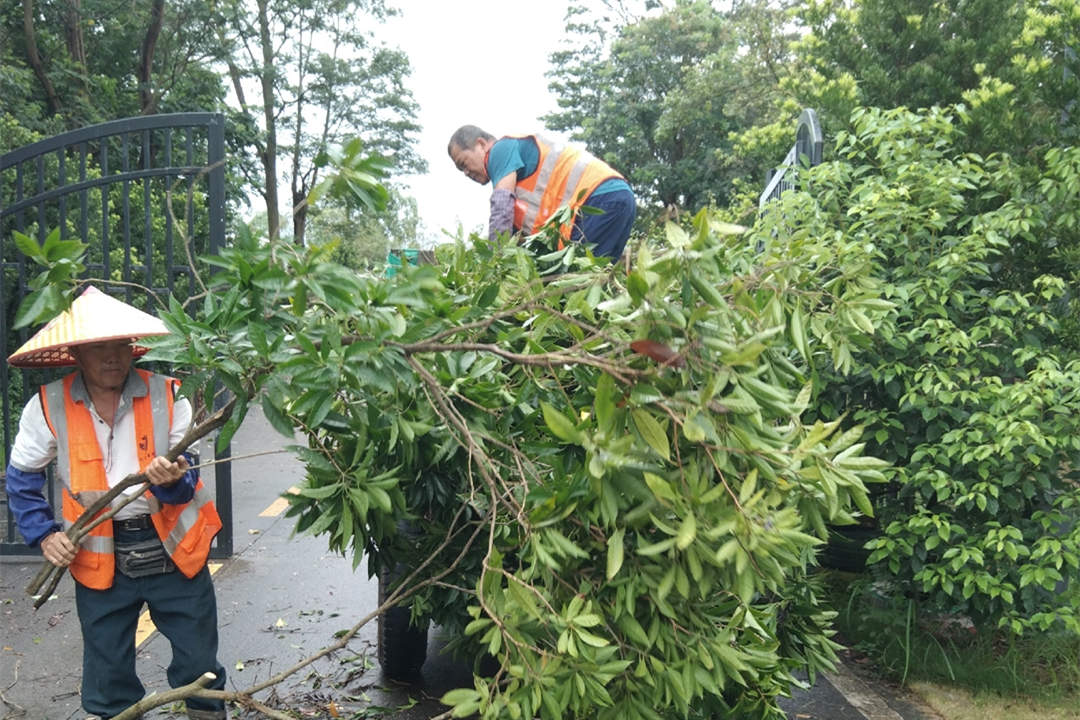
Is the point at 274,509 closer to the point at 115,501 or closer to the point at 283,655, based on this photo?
the point at 283,655

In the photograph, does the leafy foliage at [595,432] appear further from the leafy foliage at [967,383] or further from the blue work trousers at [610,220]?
the blue work trousers at [610,220]

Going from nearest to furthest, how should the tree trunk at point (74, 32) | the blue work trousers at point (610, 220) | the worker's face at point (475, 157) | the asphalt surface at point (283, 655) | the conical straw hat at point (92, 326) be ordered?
the conical straw hat at point (92, 326)
the asphalt surface at point (283, 655)
the blue work trousers at point (610, 220)
the worker's face at point (475, 157)
the tree trunk at point (74, 32)

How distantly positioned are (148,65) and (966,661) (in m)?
21.1

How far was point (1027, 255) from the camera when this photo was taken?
499 centimetres

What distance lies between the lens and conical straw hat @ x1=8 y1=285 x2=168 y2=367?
12.3ft

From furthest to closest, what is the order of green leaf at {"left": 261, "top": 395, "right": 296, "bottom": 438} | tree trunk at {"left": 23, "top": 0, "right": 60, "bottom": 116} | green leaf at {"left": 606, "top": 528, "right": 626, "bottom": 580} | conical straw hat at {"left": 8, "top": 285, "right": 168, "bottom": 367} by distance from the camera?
tree trunk at {"left": 23, "top": 0, "right": 60, "bottom": 116}
conical straw hat at {"left": 8, "top": 285, "right": 168, "bottom": 367}
green leaf at {"left": 261, "top": 395, "right": 296, "bottom": 438}
green leaf at {"left": 606, "top": 528, "right": 626, "bottom": 580}

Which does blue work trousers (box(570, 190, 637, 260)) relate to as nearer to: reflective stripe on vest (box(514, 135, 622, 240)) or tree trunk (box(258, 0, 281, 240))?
reflective stripe on vest (box(514, 135, 622, 240))

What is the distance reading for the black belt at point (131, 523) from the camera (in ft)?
13.0

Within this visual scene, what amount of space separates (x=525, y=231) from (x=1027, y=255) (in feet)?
8.74

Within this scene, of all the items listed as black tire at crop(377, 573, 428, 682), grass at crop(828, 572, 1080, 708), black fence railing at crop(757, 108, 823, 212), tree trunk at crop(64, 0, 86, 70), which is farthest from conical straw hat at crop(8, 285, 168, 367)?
tree trunk at crop(64, 0, 86, 70)

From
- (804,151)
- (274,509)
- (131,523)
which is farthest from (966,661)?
(274,509)

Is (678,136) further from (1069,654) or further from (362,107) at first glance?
(1069,654)

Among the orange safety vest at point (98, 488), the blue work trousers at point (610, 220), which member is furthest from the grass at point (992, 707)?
the orange safety vest at point (98, 488)

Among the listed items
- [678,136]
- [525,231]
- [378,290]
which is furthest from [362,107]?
[378,290]
